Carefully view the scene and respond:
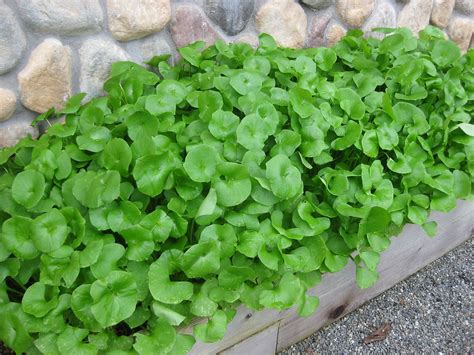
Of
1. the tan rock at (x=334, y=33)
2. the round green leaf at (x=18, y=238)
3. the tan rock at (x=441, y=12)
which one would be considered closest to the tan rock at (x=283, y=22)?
the tan rock at (x=334, y=33)

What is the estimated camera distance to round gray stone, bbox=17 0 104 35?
4.78ft

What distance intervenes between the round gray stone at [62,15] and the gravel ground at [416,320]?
123 cm

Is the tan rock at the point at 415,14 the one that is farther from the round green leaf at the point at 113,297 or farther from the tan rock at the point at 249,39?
the round green leaf at the point at 113,297

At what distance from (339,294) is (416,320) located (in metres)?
0.39

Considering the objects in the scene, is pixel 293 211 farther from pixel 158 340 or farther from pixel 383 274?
pixel 383 274

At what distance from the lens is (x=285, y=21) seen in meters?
2.01

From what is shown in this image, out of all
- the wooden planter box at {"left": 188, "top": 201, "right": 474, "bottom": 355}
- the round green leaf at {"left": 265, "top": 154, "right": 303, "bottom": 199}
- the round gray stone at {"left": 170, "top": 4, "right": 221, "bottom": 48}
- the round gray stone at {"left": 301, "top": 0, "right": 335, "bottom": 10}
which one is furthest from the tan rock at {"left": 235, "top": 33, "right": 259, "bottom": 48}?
the wooden planter box at {"left": 188, "top": 201, "right": 474, "bottom": 355}

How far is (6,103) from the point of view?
1508 mm

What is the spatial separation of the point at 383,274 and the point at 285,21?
105 cm

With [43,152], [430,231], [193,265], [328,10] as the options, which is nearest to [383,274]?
[430,231]

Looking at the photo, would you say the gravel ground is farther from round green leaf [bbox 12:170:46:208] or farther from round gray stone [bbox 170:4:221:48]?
round gray stone [bbox 170:4:221:48]

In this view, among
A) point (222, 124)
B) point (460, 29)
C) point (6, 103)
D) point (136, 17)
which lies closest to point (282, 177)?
point (222, 124)

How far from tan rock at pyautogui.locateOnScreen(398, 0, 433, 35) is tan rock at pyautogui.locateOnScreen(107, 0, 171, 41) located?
4.04ft

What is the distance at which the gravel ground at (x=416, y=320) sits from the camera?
172 centimetres
